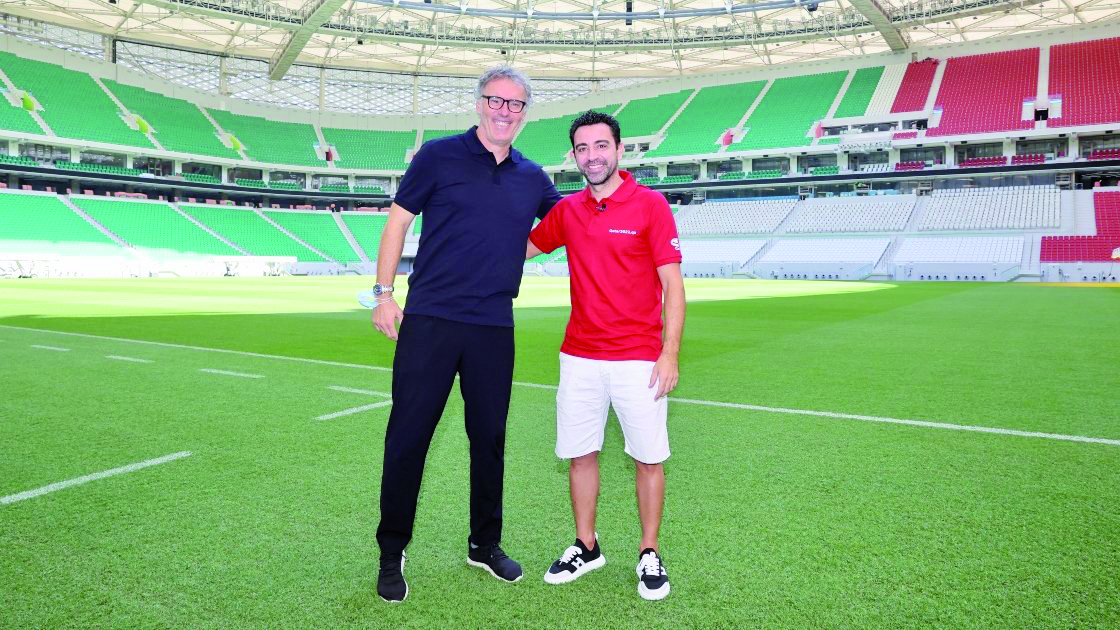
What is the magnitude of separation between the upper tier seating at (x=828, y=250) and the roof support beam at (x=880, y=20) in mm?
14201

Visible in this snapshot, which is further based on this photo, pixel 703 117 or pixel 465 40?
pixel 703 117

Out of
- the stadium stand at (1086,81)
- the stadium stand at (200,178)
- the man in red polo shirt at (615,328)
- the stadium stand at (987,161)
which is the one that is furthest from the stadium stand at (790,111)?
the man in red polo shirt at (615,328)

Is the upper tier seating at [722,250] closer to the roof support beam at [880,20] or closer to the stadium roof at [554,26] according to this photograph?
the stadium roof at [554,26]

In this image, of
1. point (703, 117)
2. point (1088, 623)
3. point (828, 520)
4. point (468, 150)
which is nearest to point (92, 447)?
point (468, 150)

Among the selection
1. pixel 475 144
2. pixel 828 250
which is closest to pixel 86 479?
pixel 475 144

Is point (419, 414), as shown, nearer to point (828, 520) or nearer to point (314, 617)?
point (314, 617)

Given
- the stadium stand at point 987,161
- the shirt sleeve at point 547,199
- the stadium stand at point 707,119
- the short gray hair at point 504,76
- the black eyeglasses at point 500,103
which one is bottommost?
the shirt sleeve at point 547,199

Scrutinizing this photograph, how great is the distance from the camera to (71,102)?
180ft

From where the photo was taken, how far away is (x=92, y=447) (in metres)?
5.05

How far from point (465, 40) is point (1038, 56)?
42509 millimetres

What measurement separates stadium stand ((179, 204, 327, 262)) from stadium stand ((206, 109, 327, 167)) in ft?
25.3

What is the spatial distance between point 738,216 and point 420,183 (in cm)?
5612

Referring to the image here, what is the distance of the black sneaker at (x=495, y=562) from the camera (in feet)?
10.4

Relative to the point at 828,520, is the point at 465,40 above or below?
above
